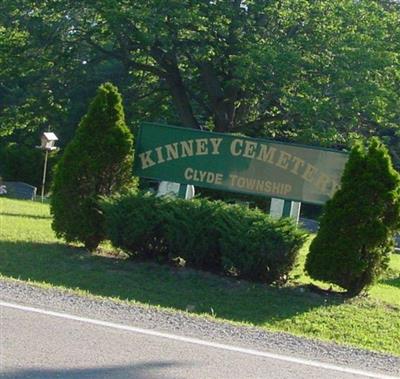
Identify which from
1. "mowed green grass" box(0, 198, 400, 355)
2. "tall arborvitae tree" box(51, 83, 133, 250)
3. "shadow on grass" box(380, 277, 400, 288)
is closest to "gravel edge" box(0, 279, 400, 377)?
"mowed green grass" box(0, 198, 400, 355)

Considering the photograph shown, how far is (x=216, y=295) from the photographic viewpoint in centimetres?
1069

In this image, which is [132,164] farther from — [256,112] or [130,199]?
[256,112]

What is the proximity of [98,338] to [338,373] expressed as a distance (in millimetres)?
2056

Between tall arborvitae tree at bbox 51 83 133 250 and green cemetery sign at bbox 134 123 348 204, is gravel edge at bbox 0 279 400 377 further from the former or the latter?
green cemetery sign at bbox 134 123 348 204

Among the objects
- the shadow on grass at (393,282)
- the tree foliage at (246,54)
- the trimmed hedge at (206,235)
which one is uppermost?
the tree foliage at (246,54)

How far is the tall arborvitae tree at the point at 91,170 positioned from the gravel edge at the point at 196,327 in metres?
3.29

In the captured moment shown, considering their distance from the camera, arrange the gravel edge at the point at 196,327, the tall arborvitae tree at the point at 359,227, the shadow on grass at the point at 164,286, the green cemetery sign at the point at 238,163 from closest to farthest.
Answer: the gravel edge at the point at 196,327 < the shadow on grass at the point at 164,286 < the tall arborvitae tree at the point at 359,227 < the green cemetery sign at the point at 238,163

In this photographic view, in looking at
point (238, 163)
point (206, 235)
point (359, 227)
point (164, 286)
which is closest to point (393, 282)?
point (238, 163)

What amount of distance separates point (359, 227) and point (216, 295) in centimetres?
210

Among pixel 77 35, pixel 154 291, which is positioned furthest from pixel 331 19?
pixel 154 291

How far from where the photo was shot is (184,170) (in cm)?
1295

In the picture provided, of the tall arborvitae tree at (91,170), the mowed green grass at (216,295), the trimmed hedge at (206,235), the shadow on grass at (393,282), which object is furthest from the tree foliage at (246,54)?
the trimmed hedge at (206,235)

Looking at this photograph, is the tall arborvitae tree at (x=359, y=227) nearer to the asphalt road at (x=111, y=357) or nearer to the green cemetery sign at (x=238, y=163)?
the green cemetery sign at (x=238, y=163)

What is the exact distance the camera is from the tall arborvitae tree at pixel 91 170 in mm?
12438
